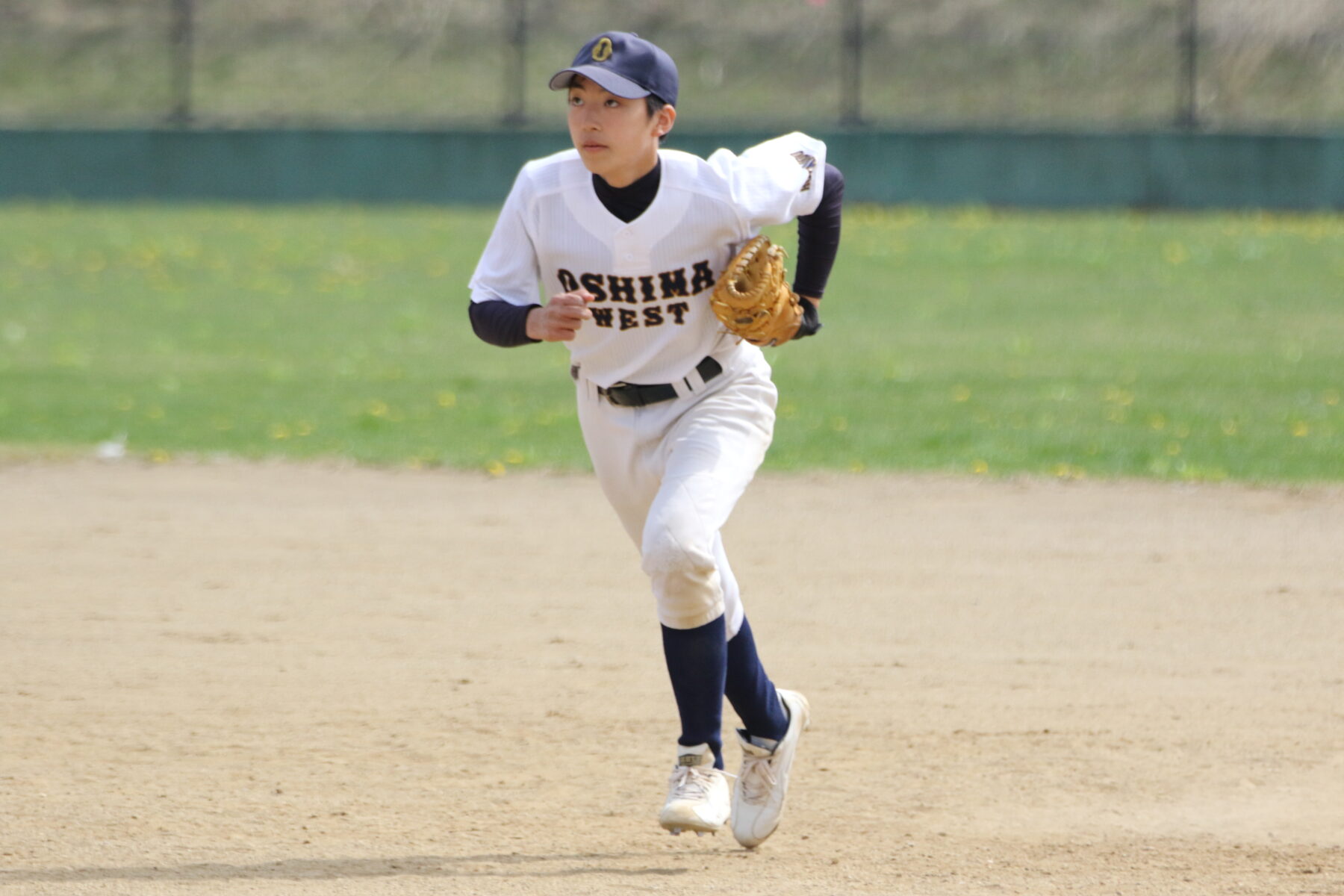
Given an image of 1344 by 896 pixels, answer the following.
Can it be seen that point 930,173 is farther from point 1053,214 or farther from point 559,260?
point 559,260

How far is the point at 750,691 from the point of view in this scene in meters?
4.00

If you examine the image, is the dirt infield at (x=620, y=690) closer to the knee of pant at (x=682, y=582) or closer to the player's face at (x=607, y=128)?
the knee of pant at (x=682, y=582)

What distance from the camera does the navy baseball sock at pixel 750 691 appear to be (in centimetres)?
400

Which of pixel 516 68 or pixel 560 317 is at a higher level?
pixel 560 317

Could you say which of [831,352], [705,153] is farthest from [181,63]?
[831,352]

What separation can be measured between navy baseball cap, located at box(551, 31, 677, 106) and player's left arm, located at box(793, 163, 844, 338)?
509 mm

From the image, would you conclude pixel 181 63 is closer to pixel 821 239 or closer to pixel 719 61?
pixel 719 61

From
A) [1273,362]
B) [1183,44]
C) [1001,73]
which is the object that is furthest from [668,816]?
[1001,73]

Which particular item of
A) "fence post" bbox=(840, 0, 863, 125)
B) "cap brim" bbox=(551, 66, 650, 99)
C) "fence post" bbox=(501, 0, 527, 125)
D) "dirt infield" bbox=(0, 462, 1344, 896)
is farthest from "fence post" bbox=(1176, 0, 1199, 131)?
"cap brim" bbox=(551, 66, 650, 99)

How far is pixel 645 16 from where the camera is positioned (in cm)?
2769

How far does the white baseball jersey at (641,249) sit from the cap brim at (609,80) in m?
0.24

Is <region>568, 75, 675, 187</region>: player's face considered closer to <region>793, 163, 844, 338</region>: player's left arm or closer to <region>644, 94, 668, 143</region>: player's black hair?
<region>644, 94, 668, 143</region>: player's black hair

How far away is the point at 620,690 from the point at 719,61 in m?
22.2

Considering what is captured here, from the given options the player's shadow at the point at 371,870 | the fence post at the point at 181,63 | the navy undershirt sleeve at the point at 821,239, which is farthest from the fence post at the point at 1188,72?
the player's shadow at the point at 371,870
